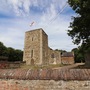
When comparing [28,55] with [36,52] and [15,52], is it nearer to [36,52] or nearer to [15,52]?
[36,52]

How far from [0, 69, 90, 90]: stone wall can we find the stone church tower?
4268cm

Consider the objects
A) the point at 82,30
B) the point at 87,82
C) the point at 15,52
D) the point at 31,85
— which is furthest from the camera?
the point at 15,52

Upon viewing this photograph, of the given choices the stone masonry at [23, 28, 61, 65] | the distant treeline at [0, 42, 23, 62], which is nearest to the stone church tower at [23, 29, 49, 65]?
the stone masonry at [23, 28, 61, 65]

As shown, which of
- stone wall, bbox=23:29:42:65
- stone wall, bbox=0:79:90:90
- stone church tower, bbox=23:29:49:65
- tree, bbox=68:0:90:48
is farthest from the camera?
stone wall, bbox=23:29:42:65

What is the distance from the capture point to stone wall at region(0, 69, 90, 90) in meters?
4.68

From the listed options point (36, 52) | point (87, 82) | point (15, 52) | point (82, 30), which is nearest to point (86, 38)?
point (82, 30)

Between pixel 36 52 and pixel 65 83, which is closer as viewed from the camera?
pixel 65 83

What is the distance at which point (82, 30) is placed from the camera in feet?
70.8

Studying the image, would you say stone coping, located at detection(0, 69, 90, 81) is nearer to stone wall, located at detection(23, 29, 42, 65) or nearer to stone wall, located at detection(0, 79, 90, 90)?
stone wall, located at detection(0, 79, 90, 90)

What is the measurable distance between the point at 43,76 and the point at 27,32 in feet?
157

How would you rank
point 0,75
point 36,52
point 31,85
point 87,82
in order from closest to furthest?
point 87,82 < point 31,85 < point 0,75 < point 36,52

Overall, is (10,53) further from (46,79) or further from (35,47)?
(46,79)

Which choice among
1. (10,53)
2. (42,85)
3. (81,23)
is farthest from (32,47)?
(42,85)

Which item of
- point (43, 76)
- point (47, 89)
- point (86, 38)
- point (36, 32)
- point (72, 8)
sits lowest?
point (47, 89)
